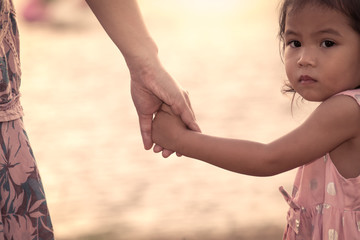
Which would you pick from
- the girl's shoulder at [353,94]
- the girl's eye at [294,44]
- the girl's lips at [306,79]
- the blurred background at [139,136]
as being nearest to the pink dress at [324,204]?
the girl's shoulder at [353,94]

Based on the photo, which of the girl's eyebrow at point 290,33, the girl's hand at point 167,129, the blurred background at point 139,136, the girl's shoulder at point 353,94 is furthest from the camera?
the blurred background at point 139,136

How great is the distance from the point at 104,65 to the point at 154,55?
721 cm

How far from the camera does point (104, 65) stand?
9672mm

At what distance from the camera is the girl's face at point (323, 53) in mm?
2092

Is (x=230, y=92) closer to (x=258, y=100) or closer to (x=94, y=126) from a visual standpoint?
(x=258, y=100)

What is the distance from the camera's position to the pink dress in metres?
2.08

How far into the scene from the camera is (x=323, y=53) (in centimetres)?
211

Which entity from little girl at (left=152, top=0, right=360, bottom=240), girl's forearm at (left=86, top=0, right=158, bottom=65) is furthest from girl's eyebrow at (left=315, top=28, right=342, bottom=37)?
girl's forearm at (left=86, top=0, right=158, bottom=65)

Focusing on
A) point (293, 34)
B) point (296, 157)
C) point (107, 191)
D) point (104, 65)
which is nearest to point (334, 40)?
point (293, 34)

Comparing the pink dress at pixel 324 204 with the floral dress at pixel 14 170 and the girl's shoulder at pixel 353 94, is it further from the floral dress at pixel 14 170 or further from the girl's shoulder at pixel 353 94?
the floral dress at pixel 14 170

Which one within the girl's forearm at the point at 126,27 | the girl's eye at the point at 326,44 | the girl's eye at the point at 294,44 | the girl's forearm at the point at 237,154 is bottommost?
the girl's forearm at the point at 237,154

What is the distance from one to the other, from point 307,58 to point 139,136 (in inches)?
167

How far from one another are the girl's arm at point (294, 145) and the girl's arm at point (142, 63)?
0.80ft

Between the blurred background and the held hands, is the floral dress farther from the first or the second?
the blurred background
